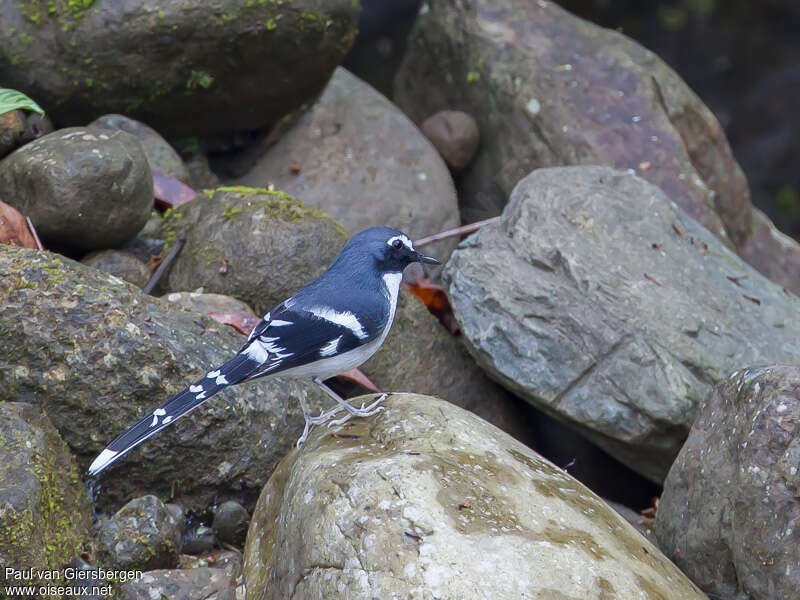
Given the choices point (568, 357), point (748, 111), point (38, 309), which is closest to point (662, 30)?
point (748, 111)

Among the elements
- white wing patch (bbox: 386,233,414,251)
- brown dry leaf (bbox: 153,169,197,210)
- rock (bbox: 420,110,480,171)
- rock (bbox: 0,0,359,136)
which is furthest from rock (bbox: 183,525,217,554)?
rock (bbox: 420,110,480,171)

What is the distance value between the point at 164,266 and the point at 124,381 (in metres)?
1.28

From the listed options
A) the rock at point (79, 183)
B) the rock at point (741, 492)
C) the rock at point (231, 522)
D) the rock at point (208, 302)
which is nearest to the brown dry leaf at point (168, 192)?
the rock at point (79, 183)

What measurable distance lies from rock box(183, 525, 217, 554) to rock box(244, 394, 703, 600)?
1.43ft

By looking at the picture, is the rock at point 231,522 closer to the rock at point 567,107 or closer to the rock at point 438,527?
the rock at point 438,527

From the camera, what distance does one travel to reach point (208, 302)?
5.02 m

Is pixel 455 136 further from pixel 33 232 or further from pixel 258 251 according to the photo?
pixel 33 232

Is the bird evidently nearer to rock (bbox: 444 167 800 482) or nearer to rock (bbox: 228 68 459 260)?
rock (bbox: 444 167 800 482)

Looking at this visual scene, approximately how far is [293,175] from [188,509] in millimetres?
3043

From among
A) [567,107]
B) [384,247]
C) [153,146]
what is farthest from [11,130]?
[567,107]

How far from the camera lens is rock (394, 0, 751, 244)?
679 cm

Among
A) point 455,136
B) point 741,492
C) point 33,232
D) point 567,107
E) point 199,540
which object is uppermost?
point 741,492

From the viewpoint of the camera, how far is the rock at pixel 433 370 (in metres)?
5.37

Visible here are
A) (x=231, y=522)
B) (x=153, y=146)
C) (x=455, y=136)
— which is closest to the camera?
(x=231, y=522)
